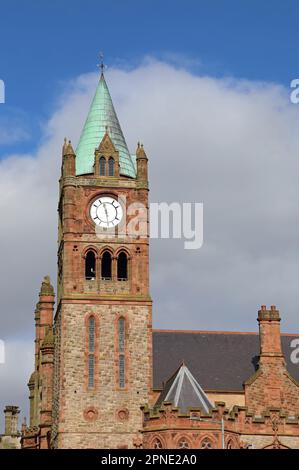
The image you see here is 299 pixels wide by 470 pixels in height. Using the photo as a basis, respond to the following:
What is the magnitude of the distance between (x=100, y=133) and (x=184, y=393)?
23.9m

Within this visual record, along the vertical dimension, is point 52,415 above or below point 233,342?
below

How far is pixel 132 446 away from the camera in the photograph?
241ft

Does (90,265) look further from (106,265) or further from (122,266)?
(122,266)

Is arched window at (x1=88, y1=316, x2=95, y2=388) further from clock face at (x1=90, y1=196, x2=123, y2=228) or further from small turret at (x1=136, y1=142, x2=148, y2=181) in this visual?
small turret at (x1=136, y1=142, x2=148, y2=181)

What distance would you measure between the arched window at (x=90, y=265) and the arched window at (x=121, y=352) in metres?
4.48

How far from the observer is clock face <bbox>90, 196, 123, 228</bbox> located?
79.5 meters

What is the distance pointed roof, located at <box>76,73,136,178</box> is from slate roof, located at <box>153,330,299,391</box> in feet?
45.1

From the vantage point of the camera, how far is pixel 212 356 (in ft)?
261

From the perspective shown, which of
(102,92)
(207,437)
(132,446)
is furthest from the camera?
(102,92)

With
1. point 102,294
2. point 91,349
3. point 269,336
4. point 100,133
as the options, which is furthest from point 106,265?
point 269,336

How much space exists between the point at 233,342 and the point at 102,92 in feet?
76.1

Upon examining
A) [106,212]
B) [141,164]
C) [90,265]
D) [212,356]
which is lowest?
[212,356]
